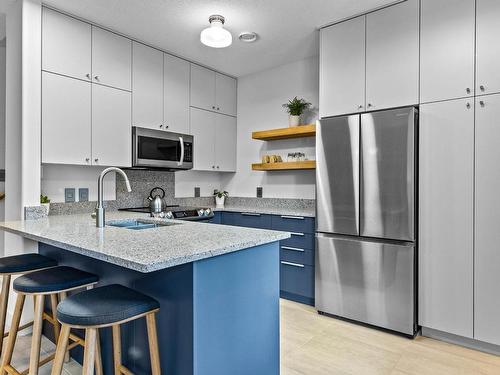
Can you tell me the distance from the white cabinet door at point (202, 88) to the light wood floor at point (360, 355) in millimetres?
2602

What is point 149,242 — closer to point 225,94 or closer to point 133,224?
point 133,224

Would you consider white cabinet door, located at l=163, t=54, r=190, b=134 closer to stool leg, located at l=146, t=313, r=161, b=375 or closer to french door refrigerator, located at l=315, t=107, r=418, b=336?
french door refrigerator, located at l=315, t=107, r=418, b=336

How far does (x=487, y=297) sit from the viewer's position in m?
2.23

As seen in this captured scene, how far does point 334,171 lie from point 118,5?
2199mm

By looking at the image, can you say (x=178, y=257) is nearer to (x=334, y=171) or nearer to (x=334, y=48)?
(x=334, y=171)

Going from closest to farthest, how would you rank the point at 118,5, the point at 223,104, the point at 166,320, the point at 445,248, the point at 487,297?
the point at 166,320 → the point at 487,297 → the point at 445,248 → the point at 118,5 → the point at 223,104

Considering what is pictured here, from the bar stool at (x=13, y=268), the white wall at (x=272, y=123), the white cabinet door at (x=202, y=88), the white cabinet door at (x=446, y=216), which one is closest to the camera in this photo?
the bar stool at (x=13, y=268)

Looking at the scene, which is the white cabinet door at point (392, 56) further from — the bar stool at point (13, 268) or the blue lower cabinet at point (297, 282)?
the bar stool at point (13, 268)

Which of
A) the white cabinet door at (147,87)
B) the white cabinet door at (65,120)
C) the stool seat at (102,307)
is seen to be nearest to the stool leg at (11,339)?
the stool seat at (102,307)

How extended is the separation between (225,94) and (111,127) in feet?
5.52

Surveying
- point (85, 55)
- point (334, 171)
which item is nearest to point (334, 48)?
point (334, 171)

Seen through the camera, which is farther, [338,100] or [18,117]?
[338,100]

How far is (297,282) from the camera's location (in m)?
3.21

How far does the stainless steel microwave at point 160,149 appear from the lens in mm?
3199
